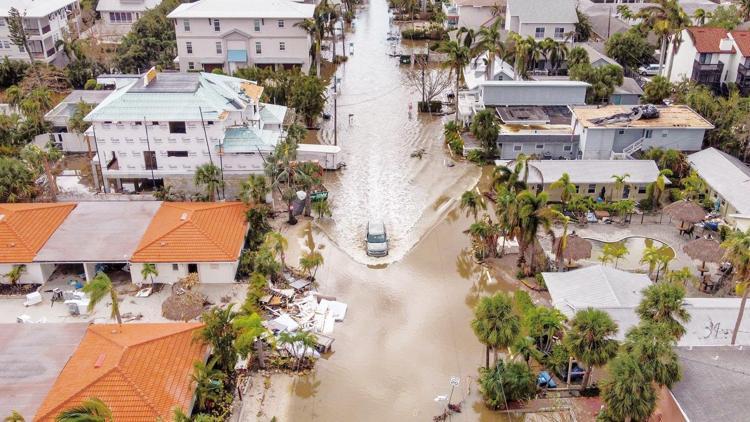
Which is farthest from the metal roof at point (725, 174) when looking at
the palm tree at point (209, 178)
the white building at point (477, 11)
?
the white building at point (477, 11)

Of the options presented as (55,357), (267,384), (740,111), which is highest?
(740,111)

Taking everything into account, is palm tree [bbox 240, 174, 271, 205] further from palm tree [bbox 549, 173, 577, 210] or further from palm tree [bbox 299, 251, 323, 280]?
palm tree [bbox 549, 173, 577, 210]

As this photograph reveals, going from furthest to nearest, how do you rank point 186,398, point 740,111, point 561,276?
point 740,111 → point 561,276 → point 186,398

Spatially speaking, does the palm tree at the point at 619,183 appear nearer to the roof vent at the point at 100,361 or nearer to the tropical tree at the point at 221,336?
the tropical tree at the point at 221,336

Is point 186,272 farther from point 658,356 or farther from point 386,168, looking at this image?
point 658,356

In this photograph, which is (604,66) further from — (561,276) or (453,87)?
(561,276)

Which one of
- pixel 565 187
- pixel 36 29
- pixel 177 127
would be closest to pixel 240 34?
pixel 36 29

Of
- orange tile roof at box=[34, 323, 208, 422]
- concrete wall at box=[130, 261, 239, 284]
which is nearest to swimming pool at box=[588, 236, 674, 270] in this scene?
→ concrete wall at box=[130, 261, 239, 284]

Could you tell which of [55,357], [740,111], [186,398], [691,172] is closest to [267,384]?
[186,398]
